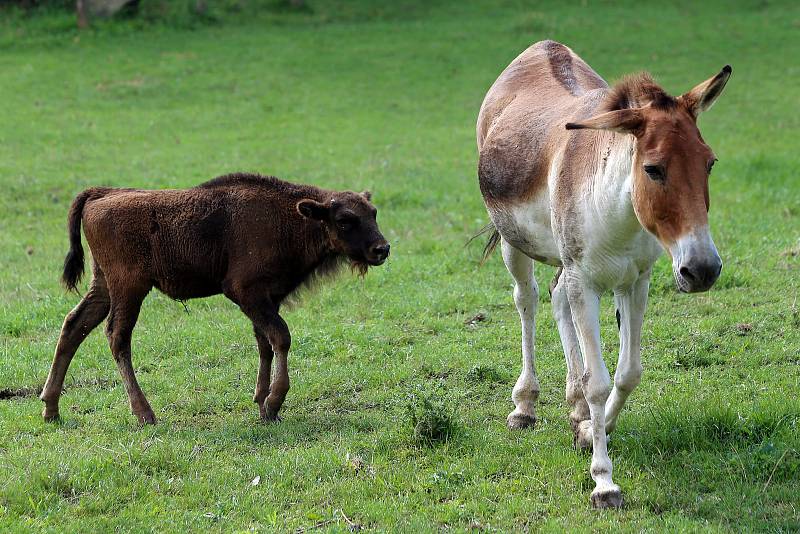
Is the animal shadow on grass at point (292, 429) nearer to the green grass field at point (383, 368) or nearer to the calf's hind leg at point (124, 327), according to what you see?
the green grass field at point (383, 368)

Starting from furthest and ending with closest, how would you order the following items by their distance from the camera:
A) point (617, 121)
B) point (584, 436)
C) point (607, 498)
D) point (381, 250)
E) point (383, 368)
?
point (383, 368) → point (381, 250) → point (584, 436) → point (607, 498) → point (617, 121)

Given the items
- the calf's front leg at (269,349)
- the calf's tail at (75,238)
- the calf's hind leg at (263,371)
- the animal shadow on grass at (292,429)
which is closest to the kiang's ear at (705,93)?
the animal shadow on grass at (292,429)

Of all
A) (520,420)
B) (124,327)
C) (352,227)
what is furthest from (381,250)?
(124,327)

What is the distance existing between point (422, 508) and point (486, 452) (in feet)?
2.88

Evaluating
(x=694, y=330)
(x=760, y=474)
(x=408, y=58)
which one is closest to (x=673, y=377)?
(x=694, y=330)

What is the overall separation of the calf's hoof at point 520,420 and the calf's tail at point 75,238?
347cm

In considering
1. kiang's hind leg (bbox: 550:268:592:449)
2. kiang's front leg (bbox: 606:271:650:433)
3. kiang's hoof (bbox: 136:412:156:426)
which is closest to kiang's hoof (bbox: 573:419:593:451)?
kiang's hind leg (bbox: 550:268:592:449)

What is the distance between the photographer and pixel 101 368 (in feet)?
27.3

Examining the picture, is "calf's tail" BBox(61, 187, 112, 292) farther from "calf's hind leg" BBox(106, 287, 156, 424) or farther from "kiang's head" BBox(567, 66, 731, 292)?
"kiang's head" BBox(567, 66, 731, 292)

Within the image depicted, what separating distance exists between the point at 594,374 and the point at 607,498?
0.70 meters

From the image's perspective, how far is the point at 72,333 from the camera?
7.41 m

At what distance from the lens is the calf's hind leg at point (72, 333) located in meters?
7.15

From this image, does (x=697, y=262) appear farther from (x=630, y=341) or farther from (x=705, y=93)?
(x=630, y=341)

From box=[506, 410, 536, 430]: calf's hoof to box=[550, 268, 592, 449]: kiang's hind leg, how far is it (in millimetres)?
293
